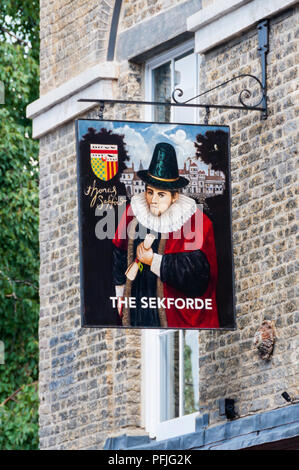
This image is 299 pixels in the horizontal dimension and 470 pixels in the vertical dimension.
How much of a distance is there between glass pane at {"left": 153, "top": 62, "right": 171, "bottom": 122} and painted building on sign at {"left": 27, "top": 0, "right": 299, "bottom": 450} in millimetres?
18

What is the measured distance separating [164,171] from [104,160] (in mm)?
479

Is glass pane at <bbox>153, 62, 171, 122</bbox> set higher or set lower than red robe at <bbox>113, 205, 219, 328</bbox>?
higher

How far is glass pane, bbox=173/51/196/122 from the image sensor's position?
46.3 feet

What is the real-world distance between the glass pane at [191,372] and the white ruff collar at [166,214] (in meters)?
1.77

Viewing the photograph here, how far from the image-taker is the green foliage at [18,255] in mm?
21188

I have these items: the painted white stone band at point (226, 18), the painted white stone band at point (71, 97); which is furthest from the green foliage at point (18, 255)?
the painted white stone band at point (226, 18)

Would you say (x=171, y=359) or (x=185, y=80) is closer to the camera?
(x=171, y=359)

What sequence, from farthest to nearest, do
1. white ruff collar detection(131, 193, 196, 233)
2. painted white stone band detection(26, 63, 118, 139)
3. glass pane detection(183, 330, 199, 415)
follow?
painted white stone band detection(26, 63, 118, 139)
glass pane detection(183, 330, 199, 415)
white ruff collar detection(131, 193, 196, 233)

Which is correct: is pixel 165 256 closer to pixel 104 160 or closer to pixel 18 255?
pixel 104 160

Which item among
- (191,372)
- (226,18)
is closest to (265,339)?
(191,372)

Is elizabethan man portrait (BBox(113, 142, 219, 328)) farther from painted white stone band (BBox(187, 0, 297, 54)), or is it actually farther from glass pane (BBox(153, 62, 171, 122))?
glass pane (BBox(153, 62, 171, 122))

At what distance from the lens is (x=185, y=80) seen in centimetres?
1423

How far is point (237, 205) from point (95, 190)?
58.0 inches

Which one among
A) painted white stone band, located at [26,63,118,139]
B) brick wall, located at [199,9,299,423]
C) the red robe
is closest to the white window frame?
painted white stone band, located at [26,63,118,139]
